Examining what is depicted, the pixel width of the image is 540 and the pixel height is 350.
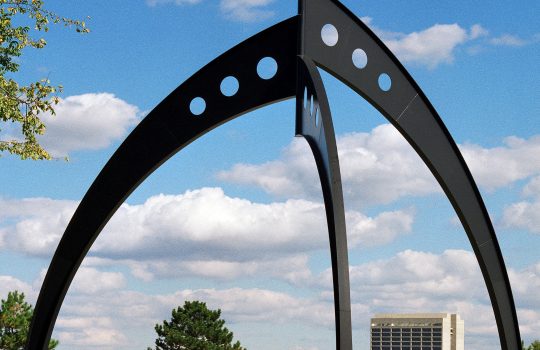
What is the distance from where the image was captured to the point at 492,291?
12906mm

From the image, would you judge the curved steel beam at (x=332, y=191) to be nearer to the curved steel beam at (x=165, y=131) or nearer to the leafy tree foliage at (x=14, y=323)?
the curved steel beam at (x=165, y=131)

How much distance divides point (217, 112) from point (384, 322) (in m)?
119

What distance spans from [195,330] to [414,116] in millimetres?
19494

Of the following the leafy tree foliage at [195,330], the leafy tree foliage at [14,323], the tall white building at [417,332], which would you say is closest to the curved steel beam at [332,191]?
the leafy tree foliage at [14,323]

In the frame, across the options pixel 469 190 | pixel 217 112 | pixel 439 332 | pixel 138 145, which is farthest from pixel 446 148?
pixel 439 332

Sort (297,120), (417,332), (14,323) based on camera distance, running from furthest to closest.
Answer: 1. (417,332)
2. (14,323)
3. (297,120)

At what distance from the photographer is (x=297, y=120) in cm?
1232

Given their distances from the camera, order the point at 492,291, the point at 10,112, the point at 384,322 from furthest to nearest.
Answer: the point at 384,322 < the point at 10,112 < the point at 492,291

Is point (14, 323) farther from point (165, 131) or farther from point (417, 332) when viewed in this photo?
point (417, 332)

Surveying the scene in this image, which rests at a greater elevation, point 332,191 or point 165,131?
point 165,131

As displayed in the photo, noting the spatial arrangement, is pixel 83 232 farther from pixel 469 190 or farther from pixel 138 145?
pixel 469 190

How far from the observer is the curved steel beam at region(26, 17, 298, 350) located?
1296cm

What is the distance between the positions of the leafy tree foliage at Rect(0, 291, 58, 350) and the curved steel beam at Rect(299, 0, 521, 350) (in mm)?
13648

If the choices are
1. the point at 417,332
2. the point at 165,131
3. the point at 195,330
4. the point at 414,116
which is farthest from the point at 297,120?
the point at 417,332
